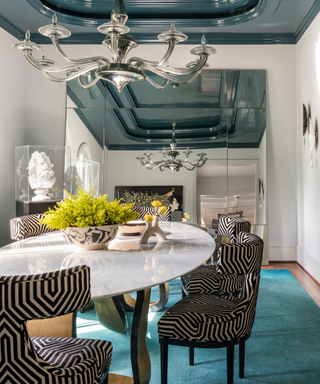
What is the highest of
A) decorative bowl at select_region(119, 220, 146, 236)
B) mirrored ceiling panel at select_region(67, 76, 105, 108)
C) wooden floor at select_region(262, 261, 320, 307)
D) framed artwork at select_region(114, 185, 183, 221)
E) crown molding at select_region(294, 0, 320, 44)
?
crown molding at select_region(294, 0, 320, 44)

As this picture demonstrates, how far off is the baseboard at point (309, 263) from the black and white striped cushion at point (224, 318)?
262cm

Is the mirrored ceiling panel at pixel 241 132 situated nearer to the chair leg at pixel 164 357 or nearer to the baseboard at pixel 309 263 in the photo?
the baseboard at pixel 309 263

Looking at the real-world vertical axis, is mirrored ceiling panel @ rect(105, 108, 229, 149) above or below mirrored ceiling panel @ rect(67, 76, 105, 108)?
below

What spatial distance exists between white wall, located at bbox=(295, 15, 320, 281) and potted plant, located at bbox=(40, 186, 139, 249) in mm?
2936

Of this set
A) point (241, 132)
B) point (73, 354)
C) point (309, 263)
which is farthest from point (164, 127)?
point (73, 354)

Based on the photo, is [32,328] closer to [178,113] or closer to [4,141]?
[4,141]

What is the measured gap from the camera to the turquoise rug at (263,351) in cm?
197

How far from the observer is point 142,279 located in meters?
1.30

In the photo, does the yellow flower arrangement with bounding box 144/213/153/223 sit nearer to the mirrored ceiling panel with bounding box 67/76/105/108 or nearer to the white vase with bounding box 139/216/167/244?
the white vase with bounding box 139/216/167/244

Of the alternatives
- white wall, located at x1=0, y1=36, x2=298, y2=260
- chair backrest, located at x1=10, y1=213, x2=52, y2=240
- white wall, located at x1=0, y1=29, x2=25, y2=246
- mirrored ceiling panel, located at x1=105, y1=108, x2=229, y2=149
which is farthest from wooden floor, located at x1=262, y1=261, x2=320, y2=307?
white wall, located at x1=0, y1=29, x2=25, y2=246

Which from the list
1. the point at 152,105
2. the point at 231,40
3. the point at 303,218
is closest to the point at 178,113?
the point at 152,105

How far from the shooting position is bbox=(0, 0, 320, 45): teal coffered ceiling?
13.4ft

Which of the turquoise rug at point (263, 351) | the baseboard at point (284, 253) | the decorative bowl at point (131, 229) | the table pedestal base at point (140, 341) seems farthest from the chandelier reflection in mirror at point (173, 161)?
the table pedestal base at point (140, 341)

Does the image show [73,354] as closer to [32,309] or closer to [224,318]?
[32,309]
